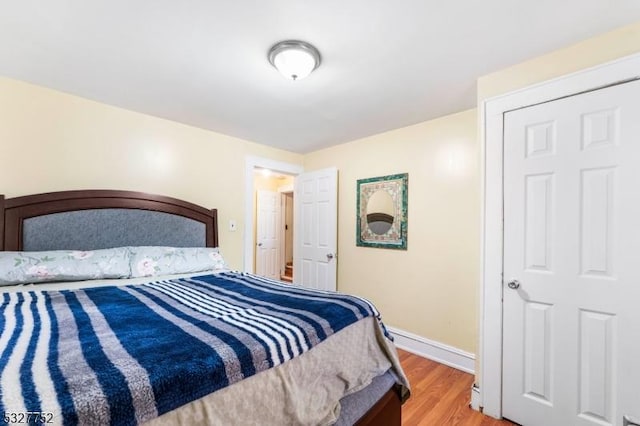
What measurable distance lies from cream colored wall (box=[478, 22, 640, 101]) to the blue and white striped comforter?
5.64 ft

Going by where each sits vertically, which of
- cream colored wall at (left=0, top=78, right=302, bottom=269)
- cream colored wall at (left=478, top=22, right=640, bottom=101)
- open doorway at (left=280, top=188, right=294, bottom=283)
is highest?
cream colored wall at (left=478, top=22, right=640, bottom=101)

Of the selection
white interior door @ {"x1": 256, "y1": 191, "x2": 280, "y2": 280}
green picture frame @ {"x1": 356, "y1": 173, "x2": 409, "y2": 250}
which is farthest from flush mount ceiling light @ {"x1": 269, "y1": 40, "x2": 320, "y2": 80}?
white interior door @ {"x1": 256, "y1": 191, "x2": 280, "y2": 280}

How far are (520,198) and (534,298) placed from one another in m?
0.62

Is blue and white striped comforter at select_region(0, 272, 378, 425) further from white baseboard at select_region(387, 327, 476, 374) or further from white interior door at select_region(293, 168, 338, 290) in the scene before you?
white interior door at select_region(293, 168, 338, 290)

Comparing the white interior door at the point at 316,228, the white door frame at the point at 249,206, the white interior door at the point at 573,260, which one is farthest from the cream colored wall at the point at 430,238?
the white door frame at the point at 249,206

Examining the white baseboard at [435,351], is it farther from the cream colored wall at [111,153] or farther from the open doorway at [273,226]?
the open doorway at [273,226]

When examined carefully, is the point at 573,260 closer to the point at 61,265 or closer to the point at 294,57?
the point at 294,57

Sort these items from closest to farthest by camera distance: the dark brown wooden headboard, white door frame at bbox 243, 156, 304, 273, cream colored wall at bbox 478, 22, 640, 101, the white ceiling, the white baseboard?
the white ceiling → cream colored wall at bbox 478, 22, 640, 101 → the dark brown wooden headboard → the white baseboard → white door frame at bbox 243, 156, 304, 273

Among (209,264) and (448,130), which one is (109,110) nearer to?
(209,264)

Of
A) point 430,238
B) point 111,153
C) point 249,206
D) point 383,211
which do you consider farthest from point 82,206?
point 430,238

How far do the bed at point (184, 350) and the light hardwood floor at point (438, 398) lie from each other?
1.66ft

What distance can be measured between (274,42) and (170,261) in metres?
1.84

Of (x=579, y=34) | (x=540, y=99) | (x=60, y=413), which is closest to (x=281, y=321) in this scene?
(x=60, y=413)

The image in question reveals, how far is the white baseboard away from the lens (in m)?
2.52
